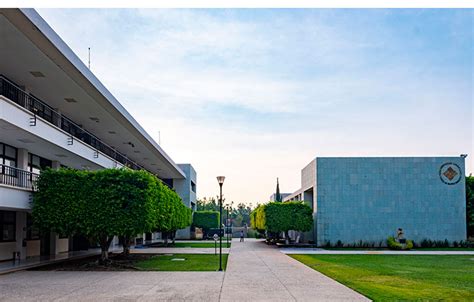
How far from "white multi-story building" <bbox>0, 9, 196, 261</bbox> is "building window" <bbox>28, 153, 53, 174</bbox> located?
0.05 meters

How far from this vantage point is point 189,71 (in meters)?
18.5

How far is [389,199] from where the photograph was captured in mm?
42156

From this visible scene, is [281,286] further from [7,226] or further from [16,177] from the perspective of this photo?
[7,226]

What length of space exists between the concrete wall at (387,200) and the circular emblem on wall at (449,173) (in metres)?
0.08

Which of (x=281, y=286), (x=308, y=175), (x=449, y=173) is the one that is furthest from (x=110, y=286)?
(x=449, y=173)

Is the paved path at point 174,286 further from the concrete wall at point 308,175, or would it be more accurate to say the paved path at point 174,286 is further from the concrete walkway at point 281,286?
the concrete wall at point 308,175

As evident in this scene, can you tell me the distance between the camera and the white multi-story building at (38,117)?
1909 cm

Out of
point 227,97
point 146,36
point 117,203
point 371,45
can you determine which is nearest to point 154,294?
point 146,36

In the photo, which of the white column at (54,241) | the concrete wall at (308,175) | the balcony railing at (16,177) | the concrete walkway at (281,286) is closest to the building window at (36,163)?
the white column at (54,241)

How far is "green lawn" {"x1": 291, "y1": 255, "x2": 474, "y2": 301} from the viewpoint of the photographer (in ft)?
48.7

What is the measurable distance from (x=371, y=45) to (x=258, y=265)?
11.5 metres

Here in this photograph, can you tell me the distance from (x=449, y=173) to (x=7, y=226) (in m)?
32.2

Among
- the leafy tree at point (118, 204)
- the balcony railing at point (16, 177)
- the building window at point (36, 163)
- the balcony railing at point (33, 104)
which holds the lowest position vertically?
the leafy tree at point (118, 204)

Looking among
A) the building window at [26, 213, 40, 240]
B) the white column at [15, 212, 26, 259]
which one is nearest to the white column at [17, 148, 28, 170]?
the white column at [15, 212, 26, 259]
